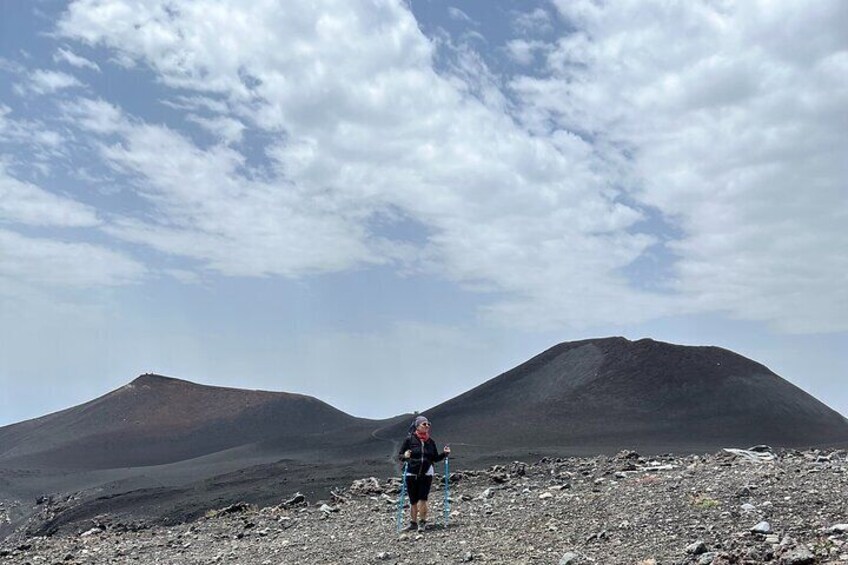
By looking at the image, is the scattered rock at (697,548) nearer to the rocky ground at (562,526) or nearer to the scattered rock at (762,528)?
the rocky ground at (562,526)

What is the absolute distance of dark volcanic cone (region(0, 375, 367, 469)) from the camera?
5541cm

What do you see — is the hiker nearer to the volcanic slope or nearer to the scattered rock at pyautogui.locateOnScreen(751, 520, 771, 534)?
the scattered rock at pyautogui.locateOnScreen(751, 520, 771, 534)

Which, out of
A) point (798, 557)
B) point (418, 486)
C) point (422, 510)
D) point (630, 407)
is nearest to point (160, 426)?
point (630, 407)

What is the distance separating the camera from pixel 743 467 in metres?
15.5

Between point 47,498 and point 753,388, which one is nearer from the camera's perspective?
point 47,498

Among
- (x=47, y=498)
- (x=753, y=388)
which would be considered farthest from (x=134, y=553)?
(x=753, y=388)

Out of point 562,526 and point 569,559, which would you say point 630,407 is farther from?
point 569,559

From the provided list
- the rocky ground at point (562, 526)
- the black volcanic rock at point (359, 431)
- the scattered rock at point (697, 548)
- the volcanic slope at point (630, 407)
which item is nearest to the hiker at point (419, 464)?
the rocky ground at point (562, 526)

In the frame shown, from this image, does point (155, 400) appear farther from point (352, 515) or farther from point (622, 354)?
point (352, 515)

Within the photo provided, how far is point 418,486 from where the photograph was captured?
12.9 metres

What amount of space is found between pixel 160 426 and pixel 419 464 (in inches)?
2158

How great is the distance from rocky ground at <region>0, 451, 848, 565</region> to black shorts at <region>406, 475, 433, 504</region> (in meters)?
0.54

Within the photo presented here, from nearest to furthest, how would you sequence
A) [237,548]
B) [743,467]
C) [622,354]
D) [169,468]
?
[237,548], [743,467], [169,468], [622,354]

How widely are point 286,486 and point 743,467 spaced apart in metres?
14.5
